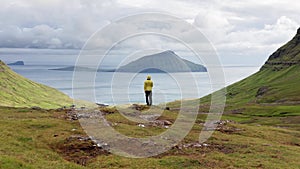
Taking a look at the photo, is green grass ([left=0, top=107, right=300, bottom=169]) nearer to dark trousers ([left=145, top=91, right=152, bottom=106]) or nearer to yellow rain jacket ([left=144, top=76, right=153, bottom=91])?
yellow rain jacket ([left=144, top=76, right=153, bottom=91])

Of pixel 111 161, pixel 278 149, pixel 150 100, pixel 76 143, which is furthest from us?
pixel 150 100

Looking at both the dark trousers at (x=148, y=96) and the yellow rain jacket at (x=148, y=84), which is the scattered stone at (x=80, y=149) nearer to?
Result: the yellow rain jacket at (x=148, y=84)

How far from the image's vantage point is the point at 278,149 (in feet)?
136

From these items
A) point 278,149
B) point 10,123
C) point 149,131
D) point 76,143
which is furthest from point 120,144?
point 278,149

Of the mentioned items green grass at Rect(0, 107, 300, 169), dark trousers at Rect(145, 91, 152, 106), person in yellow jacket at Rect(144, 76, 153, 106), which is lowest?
green grass at Rect(0, 107, 300, 169)

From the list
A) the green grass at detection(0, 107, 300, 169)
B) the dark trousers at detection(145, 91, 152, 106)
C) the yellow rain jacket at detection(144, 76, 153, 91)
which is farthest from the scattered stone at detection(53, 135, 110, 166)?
the dark trousers at detection(145, 91, 152, 106)

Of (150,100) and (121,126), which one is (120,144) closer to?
(121,126)

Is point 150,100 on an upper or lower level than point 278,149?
upper

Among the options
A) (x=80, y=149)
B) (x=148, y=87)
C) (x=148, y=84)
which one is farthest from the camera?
(x=148, y=87)

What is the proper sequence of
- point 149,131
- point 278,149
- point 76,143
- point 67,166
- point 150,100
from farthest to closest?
1. point 150,100
2. point 149,131
3. point 278,149
4. point 76,143
5. point 67,166

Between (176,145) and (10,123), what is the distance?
74.0 feet

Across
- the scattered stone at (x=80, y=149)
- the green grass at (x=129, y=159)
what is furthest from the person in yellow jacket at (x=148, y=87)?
the scattered stone at (x=80, y=149)

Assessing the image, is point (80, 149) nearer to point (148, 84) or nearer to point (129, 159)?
point (129, 159)

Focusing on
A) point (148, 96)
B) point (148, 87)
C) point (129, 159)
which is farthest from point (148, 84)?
point (129, 159)
